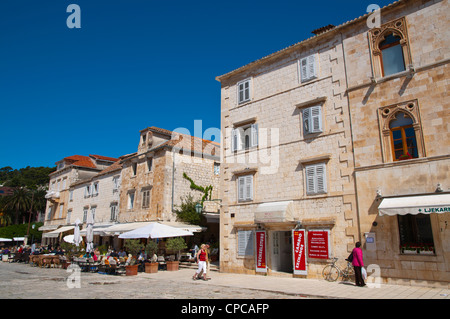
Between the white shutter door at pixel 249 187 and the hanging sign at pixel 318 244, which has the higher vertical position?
the white shutter door at pixel 249 187

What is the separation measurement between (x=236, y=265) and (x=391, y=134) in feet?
31.5

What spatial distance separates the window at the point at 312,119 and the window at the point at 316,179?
1669 mm

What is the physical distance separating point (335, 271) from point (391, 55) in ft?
29.8

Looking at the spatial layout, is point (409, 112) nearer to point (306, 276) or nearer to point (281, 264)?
point (306, 276)

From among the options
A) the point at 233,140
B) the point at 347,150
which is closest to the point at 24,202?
the point at 233,140

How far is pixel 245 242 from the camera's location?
53.9ft

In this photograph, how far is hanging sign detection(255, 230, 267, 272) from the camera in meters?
15.5

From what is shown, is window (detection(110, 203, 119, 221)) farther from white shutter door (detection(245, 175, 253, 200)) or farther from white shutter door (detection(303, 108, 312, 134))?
white shutter door (detection(303, 108, 312, 134))

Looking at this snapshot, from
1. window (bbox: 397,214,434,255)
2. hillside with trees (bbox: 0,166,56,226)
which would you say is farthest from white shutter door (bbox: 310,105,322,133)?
hillside with trees (bbox: 0,166,56,226)

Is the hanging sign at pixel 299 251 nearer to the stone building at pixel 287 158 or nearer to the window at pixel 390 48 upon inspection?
the stone building at pixel 287 158

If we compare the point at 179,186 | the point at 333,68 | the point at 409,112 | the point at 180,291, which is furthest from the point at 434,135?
the point at 179,186

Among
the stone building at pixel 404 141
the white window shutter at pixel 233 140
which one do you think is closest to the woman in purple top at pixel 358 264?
the stone building at pixel 404 141

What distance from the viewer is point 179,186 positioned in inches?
991

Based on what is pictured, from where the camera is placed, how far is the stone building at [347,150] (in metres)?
Result: 11.5
